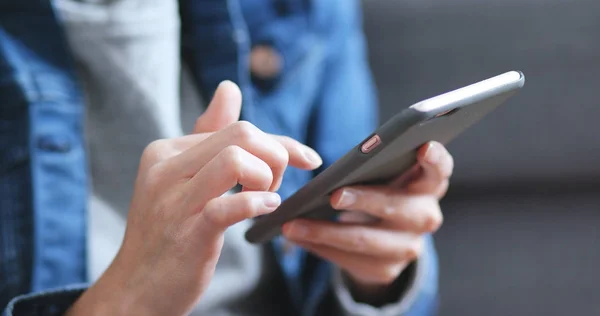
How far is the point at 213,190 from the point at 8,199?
0.89 feet

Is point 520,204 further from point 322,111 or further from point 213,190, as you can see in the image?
point 213,190

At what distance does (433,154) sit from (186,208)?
178mm

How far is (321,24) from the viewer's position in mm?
730

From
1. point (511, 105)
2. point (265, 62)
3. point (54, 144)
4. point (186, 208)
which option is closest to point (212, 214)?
point (186, 208)

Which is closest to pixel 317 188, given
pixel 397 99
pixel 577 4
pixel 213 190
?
pixel 213 190

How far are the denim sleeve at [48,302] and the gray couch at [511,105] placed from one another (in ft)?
1.94

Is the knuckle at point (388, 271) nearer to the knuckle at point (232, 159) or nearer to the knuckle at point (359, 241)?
the knuckle at point (359, 241)

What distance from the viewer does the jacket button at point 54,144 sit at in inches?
21.2

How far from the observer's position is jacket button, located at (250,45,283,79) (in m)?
0.69

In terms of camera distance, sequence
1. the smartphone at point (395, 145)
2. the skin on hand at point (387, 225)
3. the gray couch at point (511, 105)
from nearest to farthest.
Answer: the smartphone at point (395, 145) < the skin on hand at point (387, 225) < the gray couch at point (511, 105)

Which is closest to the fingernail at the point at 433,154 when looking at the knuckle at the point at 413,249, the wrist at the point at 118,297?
the knuckle at the point at 413,249

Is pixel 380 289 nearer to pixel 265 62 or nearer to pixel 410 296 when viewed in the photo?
pixel 410 296

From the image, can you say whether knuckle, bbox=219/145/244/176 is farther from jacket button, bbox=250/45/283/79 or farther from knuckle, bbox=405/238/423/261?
jacket button, bbox=250/45/283/79

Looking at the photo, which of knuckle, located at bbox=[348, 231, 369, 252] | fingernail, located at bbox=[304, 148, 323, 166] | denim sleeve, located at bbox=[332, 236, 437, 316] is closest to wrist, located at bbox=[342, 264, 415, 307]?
denim sleeve, located at bbox=[332, 236, 437, 316]
